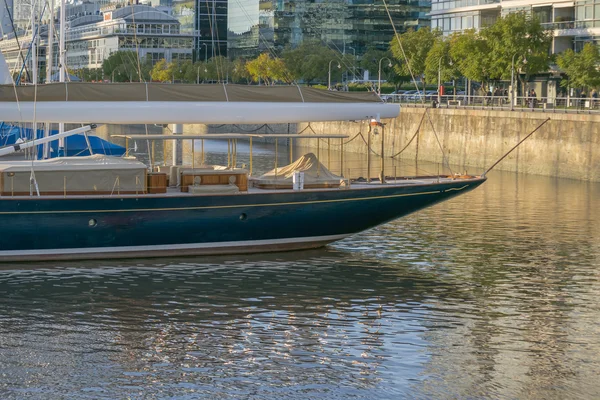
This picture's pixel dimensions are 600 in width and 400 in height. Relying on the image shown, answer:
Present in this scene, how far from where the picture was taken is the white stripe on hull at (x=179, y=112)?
109 feet

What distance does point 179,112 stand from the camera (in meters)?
33.9

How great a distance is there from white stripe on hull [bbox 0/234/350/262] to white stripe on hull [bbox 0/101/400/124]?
381 cm

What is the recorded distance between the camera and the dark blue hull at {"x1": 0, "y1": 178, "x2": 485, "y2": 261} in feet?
105

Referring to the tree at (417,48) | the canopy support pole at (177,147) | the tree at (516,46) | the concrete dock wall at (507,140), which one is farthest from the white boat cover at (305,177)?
the tree at (417,48)

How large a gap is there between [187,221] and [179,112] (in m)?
3.42

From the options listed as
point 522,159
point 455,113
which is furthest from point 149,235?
point 455,113

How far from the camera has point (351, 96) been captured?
120ft

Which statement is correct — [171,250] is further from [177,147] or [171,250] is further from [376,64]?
[376,64]

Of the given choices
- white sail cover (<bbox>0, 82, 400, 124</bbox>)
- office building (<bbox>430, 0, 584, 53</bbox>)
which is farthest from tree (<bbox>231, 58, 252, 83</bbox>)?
white sail cover (<bbox>0, 82, 400, 124</bbox>)

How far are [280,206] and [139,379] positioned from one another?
41.5ft

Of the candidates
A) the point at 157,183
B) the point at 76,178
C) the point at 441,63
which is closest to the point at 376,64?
the point at 441,63

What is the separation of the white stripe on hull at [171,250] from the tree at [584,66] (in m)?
49.2

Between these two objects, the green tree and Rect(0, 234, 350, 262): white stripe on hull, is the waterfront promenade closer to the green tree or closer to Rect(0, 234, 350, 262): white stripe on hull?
Rect(0, 234, 350, 262): white stripe on hull

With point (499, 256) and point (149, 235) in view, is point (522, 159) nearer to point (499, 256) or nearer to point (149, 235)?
point (499, 256)
